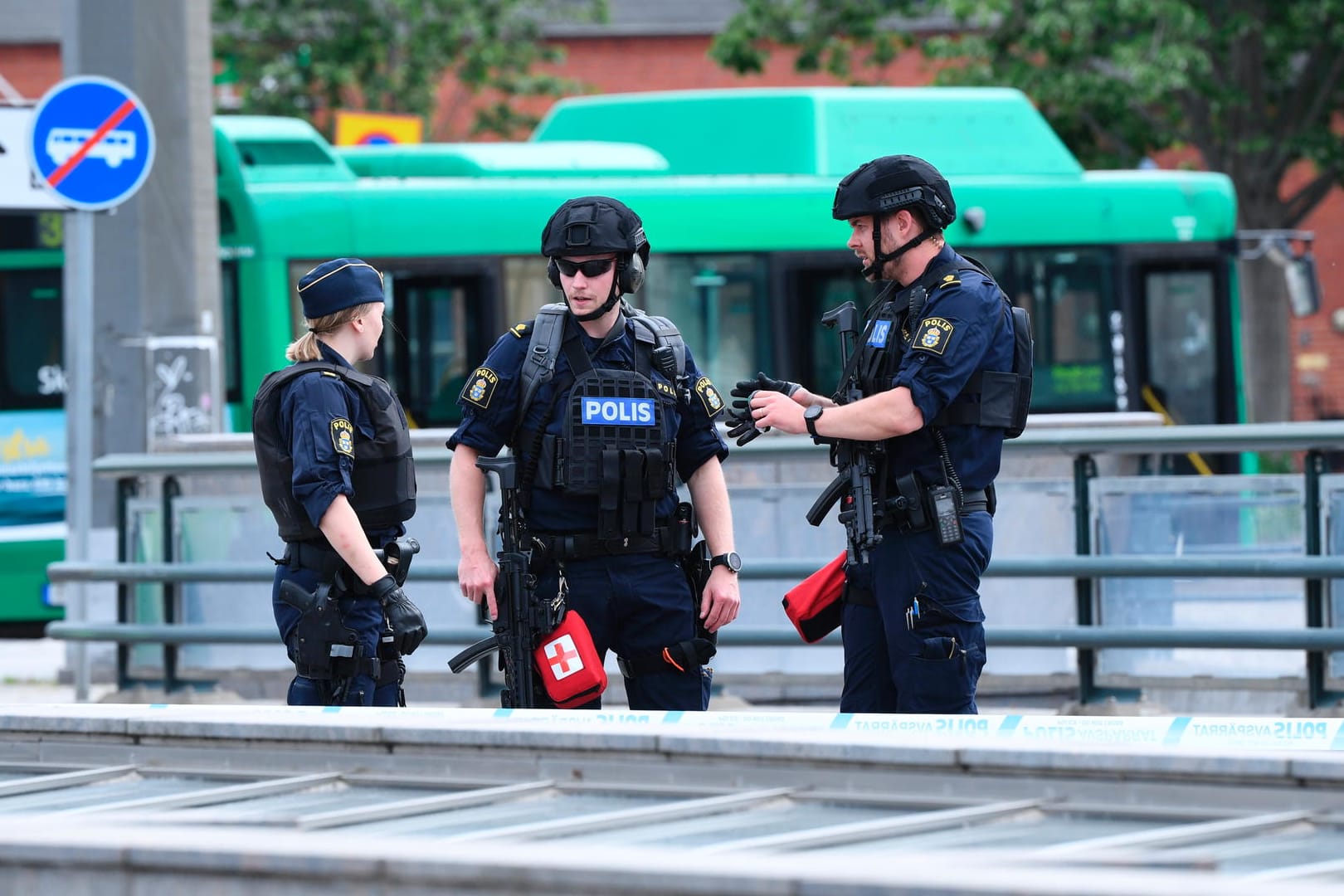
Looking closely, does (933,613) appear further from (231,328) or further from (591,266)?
(231,328)

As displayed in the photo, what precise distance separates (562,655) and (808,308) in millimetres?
8618

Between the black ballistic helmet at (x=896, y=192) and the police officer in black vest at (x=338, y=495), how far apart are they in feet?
4.20

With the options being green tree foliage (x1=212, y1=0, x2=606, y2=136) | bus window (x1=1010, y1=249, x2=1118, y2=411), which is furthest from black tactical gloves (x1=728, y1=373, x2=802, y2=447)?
green tree foliage (x1=212, y1=0, x2=606, y2=136)

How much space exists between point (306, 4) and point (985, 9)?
880cm

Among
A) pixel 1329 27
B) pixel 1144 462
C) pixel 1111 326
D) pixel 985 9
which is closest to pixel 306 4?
pixel 985 9

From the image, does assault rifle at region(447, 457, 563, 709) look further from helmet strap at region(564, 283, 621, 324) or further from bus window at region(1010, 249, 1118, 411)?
bus window at region(1010, 249, 1118, 411)

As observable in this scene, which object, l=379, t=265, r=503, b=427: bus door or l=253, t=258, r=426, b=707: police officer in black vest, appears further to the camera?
l=379, t=265, r=503, b=427: bus door

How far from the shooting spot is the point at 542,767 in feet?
13.2

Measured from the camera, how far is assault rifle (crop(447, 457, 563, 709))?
499 cm

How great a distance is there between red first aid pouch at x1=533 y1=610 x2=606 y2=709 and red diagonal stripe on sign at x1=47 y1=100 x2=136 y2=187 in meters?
4.87

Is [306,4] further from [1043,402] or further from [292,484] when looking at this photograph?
[292,484]

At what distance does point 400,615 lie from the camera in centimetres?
502

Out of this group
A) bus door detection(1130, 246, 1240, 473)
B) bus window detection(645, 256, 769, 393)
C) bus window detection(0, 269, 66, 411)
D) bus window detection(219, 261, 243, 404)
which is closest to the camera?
bus window detection(219, 261, 243, 404)

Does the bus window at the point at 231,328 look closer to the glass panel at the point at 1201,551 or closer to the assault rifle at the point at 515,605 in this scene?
the glass panel at the point at 1201,551
